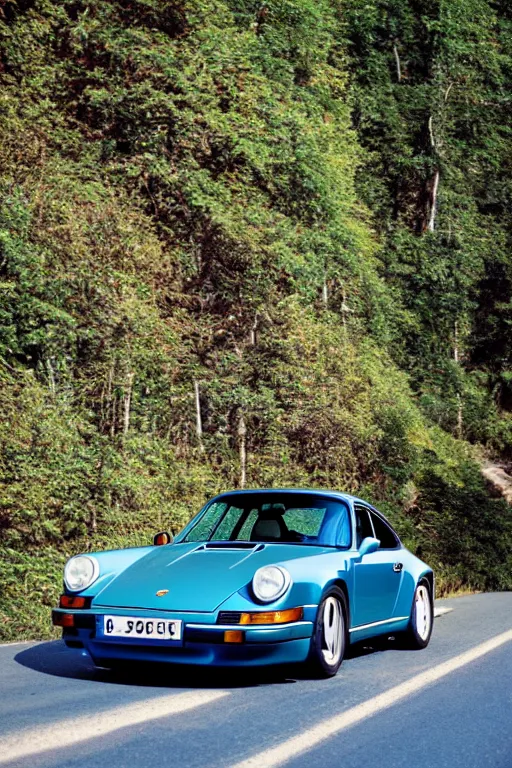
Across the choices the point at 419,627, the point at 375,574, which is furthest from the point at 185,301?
the point at 375,574

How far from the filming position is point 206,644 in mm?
6422

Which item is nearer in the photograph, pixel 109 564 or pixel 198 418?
pixel 109 564

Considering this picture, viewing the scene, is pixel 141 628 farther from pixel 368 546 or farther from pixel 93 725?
pixel 368 546

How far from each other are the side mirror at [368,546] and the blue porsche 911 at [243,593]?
0.03 feet

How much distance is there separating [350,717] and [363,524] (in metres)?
3.07

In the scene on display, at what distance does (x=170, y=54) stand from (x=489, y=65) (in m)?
22.2

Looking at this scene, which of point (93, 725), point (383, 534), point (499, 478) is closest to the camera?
point (93, 725)

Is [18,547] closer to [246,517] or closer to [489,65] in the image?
[246,517]

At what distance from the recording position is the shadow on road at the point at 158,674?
22.3 ft

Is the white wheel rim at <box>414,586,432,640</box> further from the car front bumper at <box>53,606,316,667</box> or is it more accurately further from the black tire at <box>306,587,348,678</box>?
the car front bumper at <box>53,606,316,667</box>

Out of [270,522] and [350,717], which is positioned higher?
[270,522]

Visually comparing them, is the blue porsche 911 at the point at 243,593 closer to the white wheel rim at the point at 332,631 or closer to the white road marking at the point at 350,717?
the white wheel rim at the point at 332,631

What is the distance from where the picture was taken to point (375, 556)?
27.3 ft

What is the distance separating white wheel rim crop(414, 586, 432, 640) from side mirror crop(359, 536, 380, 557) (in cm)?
127
